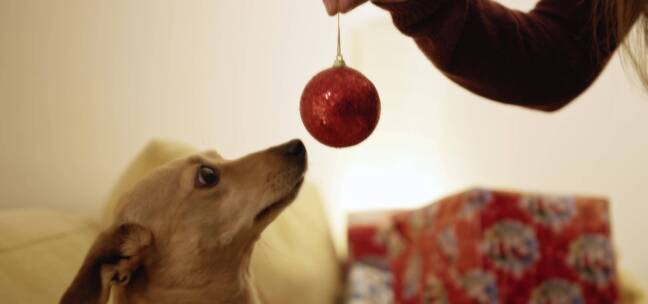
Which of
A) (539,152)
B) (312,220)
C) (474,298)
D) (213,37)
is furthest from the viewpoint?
(539,152)

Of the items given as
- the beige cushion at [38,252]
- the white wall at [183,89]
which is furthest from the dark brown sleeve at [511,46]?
the beige cushion at [38,252]

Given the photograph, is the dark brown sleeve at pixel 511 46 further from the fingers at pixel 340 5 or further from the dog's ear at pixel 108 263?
the dog's ear at pixel 108 263

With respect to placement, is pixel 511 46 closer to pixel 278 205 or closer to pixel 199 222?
pixel 278 205

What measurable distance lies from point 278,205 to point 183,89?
0.23m

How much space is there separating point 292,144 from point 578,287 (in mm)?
1163

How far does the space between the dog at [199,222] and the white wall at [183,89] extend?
0.04m

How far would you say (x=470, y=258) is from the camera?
5.16ft

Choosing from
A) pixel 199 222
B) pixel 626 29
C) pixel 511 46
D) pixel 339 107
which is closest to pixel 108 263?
pixel 199 222

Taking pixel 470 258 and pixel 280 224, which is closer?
pixel 280 224

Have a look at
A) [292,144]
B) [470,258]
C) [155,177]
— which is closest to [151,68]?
[155,177]

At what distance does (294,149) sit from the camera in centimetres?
73

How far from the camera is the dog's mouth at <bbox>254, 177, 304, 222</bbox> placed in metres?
0.79

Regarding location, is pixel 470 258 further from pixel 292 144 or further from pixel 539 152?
pixel 292 144

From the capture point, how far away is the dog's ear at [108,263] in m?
0.66
